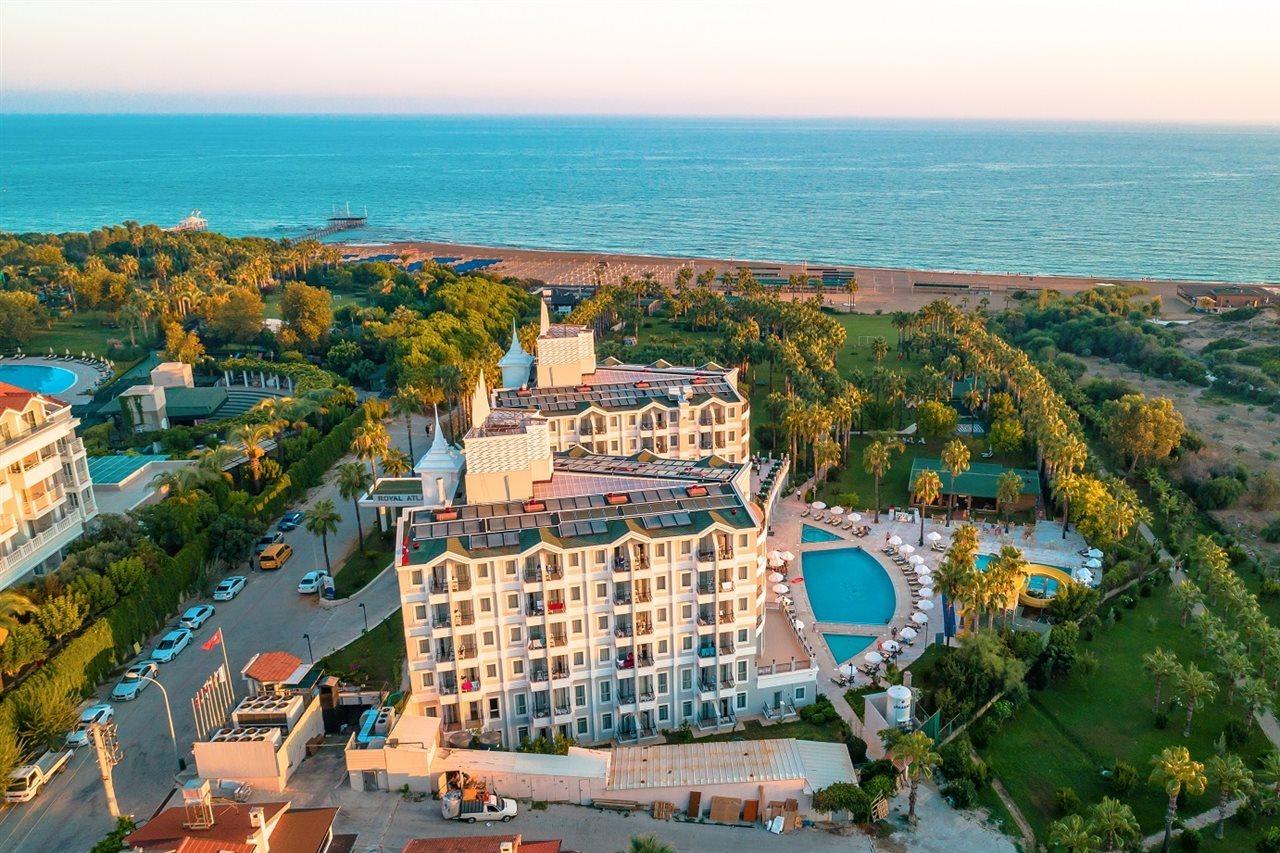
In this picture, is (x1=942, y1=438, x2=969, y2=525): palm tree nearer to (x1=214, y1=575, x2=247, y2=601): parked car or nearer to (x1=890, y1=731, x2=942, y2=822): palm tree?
(x1=890, y1=731, x2=942, y2=822): palm tree

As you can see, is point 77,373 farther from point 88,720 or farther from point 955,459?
point 955,459

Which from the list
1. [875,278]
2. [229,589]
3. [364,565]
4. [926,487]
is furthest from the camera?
[875,278]

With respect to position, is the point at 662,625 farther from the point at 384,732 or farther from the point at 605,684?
the point at 384,732

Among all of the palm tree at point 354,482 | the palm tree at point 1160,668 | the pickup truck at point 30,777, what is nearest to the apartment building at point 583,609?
the pickup truck at point 30,777

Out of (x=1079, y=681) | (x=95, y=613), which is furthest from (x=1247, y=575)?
(x=95, y=613)

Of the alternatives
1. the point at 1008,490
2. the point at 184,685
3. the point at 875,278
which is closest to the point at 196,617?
the point at 184,685
